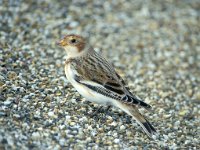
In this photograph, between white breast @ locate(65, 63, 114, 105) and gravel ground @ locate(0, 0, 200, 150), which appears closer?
gravel ground @ locate(0, 0, 200, 150)

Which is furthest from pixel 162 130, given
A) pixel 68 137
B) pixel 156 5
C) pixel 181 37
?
pixel 156 5

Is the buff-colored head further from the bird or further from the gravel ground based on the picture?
the gravel ground

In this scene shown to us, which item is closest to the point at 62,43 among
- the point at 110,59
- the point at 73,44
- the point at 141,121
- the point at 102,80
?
the point at 73,44

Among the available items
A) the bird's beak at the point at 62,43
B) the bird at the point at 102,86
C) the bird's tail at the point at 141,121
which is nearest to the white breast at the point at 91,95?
the bird at the point at 102,86

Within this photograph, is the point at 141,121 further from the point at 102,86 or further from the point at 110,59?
the point at 110,59

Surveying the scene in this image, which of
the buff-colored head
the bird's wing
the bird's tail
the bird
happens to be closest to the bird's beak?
the buff-colored head

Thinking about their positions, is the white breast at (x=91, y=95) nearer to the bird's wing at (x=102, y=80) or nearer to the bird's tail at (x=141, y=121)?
the bird's wing at (x=102, y=80)
